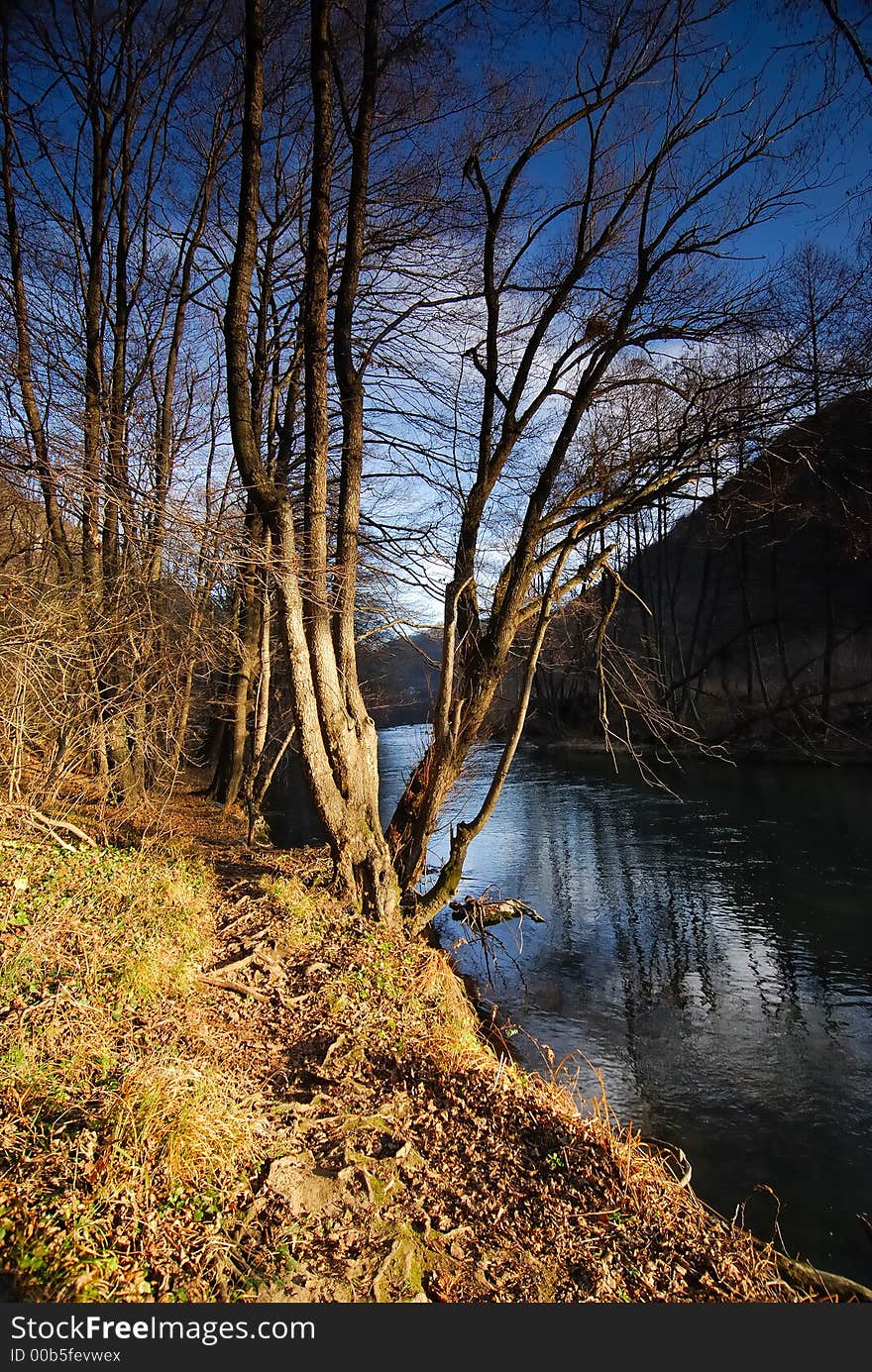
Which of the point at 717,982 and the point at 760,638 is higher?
the point at 760,638

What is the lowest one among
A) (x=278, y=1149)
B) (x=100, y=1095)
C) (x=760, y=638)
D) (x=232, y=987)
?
(x=278, y=1149)

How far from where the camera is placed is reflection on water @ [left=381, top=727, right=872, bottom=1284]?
15.8 feet

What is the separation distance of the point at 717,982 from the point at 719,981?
27mm

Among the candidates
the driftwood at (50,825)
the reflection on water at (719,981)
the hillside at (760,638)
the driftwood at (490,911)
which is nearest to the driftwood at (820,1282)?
the reflection on water at (719,981)

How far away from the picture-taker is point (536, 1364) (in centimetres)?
249

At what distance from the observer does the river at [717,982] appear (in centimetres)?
479

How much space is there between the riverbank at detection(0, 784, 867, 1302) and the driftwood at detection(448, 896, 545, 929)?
3.97 metres

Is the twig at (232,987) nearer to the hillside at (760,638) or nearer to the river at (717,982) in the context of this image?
the river at (717,982)

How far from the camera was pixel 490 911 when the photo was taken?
31.2 ft

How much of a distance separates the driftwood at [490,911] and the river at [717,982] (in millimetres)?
206

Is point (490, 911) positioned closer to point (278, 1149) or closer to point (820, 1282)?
point (820, 1282)

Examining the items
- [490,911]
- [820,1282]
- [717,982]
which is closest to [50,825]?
[490,911]

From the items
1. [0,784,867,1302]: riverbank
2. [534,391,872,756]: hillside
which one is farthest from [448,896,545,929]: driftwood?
[534,391,872,756]: hillside

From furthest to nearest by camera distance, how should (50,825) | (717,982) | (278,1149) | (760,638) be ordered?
(760,638) → (717,982) → (50,825) → (278,1149)
